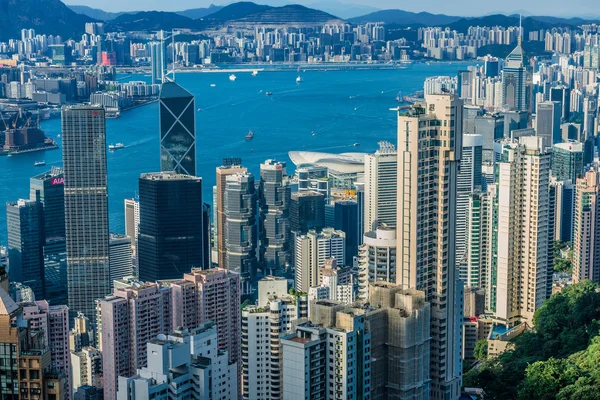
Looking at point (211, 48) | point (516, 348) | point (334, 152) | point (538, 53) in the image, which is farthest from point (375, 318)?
point (211, 48)

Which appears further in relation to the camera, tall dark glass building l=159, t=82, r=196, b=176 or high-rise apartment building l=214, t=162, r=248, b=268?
tall dark glass building l=159, t=82, r=196, b=176

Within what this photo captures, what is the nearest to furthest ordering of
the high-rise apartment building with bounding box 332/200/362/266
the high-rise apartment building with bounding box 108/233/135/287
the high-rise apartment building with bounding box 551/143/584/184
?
the high-rise apartment building with bounding box 108/233/135/287
the high-rise apartment building with bounding box 332/200/362/266
the high-rise apartment building with bounding box 551/143/584/184

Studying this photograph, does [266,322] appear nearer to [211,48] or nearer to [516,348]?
[516,348]

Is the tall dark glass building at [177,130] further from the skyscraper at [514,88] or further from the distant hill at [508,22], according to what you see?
the distant hill at [508,22]

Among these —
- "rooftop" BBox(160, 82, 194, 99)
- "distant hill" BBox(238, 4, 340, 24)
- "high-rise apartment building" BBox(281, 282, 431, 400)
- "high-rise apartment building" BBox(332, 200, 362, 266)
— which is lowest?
"high-rise apartment building" BBox(332, 200, 362, 266)

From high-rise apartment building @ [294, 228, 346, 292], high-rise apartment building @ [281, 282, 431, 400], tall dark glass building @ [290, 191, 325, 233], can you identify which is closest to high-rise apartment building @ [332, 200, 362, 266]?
tall dark glass building @ [290, 191, 325, 233]

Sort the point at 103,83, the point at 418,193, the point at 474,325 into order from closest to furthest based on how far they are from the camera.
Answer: the point at 418,193 → the point at 474,325 → the point at 103,83

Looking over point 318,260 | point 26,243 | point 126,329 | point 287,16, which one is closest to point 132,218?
point 26,243

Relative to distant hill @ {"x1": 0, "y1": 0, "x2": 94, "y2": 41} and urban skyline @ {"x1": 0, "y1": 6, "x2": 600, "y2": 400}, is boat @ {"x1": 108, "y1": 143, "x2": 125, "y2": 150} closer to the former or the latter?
urban skyline @ {"x1": 0, "y1": 6, "x2": 600, "y2": 400}
